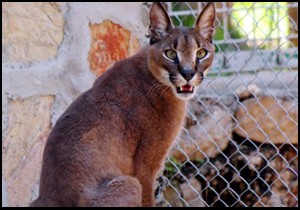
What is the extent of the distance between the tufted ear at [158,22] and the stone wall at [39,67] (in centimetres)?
63

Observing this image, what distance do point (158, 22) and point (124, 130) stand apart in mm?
473

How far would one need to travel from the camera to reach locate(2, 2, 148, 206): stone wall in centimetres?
308

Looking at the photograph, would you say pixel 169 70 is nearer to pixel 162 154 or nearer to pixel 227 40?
pixel 162 154

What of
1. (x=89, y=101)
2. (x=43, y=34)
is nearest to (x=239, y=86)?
(x=43, y=34)

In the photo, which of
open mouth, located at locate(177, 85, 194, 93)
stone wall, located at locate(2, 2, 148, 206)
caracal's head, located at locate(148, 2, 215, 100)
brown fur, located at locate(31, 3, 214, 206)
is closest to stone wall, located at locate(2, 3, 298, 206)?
stone wall, located at locate(2, 2, 148, 206)

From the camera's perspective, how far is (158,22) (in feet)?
9.36

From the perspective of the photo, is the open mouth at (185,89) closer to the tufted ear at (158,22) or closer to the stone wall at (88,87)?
the tufted ear at (158,22)

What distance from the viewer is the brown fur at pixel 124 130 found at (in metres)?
2.53

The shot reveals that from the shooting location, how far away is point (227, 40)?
422cm

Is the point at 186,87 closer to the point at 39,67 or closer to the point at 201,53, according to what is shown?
the point at 201,53

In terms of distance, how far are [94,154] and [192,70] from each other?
50 cm

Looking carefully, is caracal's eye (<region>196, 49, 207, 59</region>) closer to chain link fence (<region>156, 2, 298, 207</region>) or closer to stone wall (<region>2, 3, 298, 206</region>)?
stone wall (<region>2, 3, 298, 206</region>)

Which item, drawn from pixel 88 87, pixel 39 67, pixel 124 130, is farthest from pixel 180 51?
pixel 88 87

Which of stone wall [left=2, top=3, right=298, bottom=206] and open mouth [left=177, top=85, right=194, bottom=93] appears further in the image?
stone wall [left=2, top=3, right=298, bottom=206]
